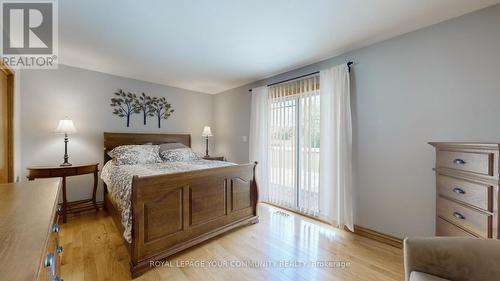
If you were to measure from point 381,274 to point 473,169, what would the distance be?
1.07 m

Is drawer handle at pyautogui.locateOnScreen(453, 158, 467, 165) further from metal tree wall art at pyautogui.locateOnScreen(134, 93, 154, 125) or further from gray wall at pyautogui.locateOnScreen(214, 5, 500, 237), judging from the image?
metal tree wall art at pyautogui.locateOnScreen(134, 93, 154, 125)

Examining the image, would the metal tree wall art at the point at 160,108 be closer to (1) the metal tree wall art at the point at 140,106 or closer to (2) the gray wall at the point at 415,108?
(1) the metal tree wall art at the point at 140,106

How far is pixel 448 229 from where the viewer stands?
1.59 m

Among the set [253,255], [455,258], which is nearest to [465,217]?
[455,258]

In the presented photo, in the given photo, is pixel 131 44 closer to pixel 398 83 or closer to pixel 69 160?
pixel 69 160

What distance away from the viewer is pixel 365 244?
7.12 ft

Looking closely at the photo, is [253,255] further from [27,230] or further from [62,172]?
[62,172]

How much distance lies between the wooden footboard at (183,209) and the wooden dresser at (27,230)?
65cm

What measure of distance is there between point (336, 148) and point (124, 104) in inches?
137

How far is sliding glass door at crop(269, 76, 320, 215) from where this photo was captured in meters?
2.82

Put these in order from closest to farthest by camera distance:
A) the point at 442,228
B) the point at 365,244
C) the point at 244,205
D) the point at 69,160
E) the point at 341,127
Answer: the point at 442,228, the point at 365,244, the point at 341,127, the point at 244,205, the point at 69,160

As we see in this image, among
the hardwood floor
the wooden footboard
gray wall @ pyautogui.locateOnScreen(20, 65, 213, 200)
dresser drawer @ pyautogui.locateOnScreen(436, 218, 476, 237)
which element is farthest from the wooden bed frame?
dresser drawer @ pyautogui.locateOnScreen(436, 218, 476, 237)

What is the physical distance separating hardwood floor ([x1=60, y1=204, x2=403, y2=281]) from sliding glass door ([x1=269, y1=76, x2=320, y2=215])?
509 millimetres

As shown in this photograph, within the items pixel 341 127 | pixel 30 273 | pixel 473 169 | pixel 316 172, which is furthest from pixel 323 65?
pixel 30 273
